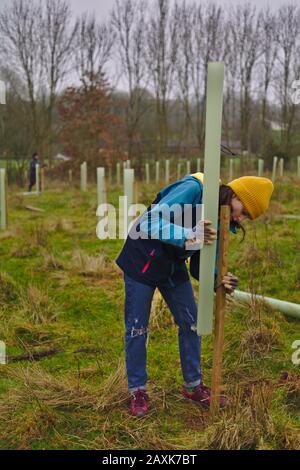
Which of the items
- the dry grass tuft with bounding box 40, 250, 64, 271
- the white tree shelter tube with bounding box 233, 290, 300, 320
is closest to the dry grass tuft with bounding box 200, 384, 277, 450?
the white tree shelter tube with bounding box 233, 290, 300, 320

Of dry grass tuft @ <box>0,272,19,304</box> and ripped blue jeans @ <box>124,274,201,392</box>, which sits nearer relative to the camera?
ripped blue jeans @ <box>124,274,201,392</box>

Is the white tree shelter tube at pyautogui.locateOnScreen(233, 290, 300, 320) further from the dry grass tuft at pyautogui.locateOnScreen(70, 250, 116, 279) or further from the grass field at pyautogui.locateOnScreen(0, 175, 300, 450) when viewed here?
the dry grass tuft at pyautogui.locateOnScreen(70, 250, 116, 279)

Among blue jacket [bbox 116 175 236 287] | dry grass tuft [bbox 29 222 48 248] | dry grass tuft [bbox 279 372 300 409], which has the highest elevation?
blue jacket [bbox 116 175 236 287]

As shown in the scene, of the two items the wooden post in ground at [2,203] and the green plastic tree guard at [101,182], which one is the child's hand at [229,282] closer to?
the wooden post in ground at [2,203]

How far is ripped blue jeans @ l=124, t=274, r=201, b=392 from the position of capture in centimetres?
291

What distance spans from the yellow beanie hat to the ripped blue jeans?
63cm

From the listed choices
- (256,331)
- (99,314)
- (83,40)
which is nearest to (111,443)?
(256,331)

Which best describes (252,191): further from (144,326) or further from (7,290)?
(7,290)

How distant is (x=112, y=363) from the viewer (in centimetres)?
375

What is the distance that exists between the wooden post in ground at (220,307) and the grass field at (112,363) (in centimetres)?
13

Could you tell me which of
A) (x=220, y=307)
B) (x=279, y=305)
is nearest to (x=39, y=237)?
(x=279, y=305)

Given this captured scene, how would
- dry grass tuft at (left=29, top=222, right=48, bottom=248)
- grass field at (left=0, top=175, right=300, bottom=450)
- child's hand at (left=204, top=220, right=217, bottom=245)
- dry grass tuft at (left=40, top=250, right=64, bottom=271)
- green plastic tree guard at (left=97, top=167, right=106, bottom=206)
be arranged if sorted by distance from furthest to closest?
green plastic tree guard at (left=97, top=167, right=106, bottom=206), dry grass tuft at (left=29, top=222, right=48, bottom=248), dry grass tuft at (left=40, top=250, right=64, bottom=271), grass field at (left=0, top=175, right=300, bottom=450), child's hand at (left=204, top=220, right=217, bottom=245)

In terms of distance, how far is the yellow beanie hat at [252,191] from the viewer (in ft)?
8.64

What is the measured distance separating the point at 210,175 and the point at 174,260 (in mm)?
591
